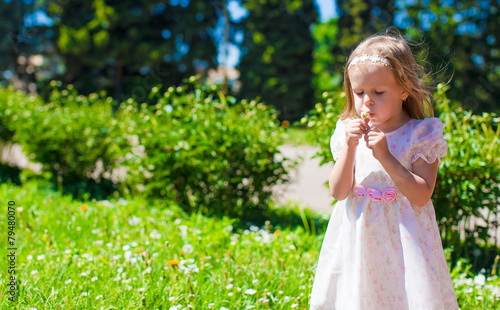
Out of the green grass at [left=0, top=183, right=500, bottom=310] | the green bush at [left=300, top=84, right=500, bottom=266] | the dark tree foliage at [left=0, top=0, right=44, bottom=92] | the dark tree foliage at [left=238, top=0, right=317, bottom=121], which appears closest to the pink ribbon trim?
the green grass at [left=0, top=183, right=500, bottom=310]

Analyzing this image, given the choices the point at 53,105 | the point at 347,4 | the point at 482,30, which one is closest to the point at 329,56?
the point at 347,4

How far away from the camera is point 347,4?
18281 millimetres

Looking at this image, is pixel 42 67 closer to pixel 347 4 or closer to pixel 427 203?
pixel 347 4

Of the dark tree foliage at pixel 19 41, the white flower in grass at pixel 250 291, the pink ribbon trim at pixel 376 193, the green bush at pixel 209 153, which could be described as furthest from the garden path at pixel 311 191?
the dark tree foliage at pixel 19 41

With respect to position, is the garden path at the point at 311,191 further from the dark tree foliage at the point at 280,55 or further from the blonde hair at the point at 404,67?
the dark tree foliage at the point at 280,55

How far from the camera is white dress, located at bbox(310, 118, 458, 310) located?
5.30ft

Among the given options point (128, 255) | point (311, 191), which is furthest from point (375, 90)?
point (311, 191)

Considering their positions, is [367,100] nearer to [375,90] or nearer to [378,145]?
[375,90]

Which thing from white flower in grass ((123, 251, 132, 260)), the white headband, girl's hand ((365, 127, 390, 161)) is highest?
the white headband

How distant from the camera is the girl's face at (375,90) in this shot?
162 cm

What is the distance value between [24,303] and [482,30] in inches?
693

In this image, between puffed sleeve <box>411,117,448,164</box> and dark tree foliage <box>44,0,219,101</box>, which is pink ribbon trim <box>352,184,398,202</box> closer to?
puffed sleeve <box>411,117,448,164</box>

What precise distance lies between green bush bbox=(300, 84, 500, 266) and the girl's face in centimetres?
123

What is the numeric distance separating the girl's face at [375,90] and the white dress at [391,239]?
0.14 metres
